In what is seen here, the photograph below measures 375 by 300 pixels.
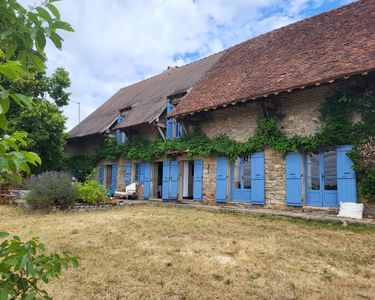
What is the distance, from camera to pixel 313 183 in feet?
31.5

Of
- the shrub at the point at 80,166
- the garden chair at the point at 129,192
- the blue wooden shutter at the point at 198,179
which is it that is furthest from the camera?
the shrub at the point at 80,166

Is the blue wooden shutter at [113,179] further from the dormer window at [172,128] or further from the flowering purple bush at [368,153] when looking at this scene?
the flowering purple bush at [368,153]

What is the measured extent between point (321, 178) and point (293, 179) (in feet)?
2.65

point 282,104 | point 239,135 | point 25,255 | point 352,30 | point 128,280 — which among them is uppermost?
point 352,30

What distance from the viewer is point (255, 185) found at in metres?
10.6

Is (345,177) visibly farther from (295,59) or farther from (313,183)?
(295,59)

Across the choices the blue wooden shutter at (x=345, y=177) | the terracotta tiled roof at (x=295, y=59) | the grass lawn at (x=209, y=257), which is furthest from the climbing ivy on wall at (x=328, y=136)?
the grass lawn at (x=209, y=257)

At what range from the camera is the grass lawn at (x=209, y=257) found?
3684mm

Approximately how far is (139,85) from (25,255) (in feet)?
67.1

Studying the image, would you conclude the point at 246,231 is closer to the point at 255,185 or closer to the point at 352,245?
the point at 352,245

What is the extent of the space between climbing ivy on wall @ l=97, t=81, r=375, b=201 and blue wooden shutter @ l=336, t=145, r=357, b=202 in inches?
6.9

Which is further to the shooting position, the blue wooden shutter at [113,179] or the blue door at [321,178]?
the blue wooden shutter at [113,179]

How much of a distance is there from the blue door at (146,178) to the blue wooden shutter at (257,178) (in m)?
5.50

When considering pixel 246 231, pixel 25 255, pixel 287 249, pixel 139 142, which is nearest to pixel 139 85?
pixel 139 142
